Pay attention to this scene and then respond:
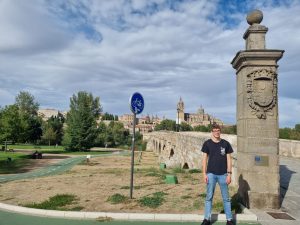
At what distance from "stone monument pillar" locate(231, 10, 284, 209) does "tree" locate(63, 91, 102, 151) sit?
184 ft

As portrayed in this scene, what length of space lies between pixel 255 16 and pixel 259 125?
104 inches

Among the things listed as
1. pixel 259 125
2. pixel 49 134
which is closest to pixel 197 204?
pixel 259 125

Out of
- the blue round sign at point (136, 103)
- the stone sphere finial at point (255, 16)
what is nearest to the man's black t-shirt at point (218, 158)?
the blue round sign at point (136, 103)

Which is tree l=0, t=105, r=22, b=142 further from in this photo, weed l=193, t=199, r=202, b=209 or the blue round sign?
weed l=193, t=199, r=202, b=209

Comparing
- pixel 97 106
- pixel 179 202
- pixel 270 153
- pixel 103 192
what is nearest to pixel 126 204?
pixel 179 202

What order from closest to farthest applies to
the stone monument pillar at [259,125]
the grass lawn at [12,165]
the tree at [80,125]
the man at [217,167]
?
the man at [217,167] → the stone monument pillar at [259,125] → the grass lawn at [12,165] → the tree at [80,125]

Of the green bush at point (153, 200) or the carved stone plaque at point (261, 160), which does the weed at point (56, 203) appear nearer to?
the green bush at point (153, 200)

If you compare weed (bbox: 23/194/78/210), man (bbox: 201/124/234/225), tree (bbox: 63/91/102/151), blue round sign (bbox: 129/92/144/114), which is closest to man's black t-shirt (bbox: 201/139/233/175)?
man (bbox: 201/124/234/225)

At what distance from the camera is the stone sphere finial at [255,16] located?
25.7ft

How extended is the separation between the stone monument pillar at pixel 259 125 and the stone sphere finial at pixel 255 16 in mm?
805

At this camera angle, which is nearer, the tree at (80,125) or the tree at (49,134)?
the tree at (80,125)

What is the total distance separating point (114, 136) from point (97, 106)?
27590 mm

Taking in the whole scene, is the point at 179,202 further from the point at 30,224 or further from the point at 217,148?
the point at 30,224

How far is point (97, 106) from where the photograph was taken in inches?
2694
